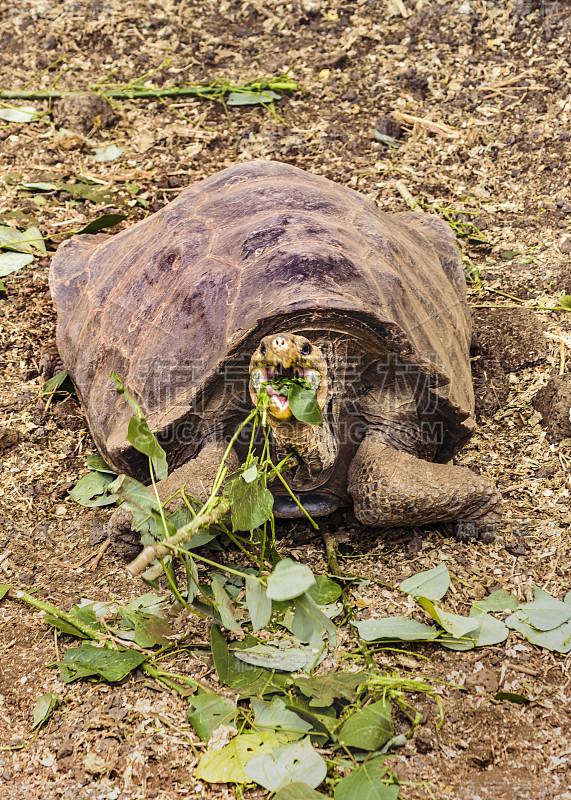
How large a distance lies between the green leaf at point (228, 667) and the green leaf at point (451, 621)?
64 centimetres

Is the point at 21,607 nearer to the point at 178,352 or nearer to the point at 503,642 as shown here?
the point at 178,352

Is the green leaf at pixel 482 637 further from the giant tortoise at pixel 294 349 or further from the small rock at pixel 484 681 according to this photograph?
the giant tortoise at pixel 294 349

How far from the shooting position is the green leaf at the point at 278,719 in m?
2.60

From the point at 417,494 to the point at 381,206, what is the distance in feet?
9.60

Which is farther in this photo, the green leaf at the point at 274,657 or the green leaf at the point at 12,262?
the green leaf at the point at 12,262

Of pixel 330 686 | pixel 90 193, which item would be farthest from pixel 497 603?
pixel 90 193

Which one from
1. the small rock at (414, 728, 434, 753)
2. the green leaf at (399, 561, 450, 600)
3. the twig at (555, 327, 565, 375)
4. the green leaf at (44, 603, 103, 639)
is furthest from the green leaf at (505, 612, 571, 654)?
the twig at (555, 327, 565, 375)

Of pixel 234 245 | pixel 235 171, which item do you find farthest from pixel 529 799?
pixel 235 171

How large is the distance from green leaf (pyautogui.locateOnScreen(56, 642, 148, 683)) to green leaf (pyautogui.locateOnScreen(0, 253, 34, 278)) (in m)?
2.95

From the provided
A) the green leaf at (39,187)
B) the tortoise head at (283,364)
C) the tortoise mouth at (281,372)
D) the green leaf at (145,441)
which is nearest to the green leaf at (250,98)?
the green leaf at (39,187)

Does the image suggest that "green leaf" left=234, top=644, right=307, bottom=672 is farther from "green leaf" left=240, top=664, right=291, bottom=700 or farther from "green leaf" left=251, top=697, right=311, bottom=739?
"green leaf" left=251, top=697, right=311, bottom=739

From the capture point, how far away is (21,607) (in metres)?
3.28

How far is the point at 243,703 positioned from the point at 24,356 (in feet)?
8.77

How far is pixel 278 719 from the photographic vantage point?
8.64 feet
